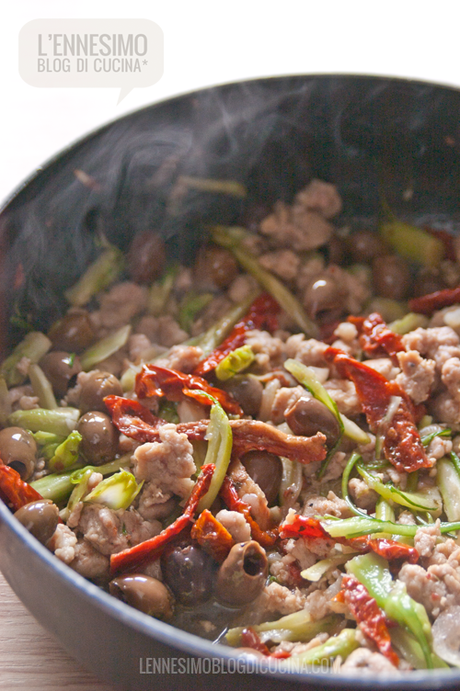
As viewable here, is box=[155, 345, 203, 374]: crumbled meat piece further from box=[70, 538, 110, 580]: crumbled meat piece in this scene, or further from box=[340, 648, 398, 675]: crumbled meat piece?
box=[340, 648, 398, 675]: crumbled meat piece

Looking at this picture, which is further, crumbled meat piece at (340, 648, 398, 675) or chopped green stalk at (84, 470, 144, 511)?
chopped green stalk at (84, 470, 144, 511)

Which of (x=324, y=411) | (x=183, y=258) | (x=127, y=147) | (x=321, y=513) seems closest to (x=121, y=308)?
(x=183, y=258)

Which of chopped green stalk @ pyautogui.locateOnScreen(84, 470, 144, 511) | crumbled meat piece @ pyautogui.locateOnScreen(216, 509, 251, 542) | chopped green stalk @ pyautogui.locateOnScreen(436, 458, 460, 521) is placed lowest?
chopped green stalk @ pyautogui.locateOnScreen(436, 458, 460, 521)

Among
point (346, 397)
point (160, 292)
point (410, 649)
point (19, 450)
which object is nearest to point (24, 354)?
point (19, 450)

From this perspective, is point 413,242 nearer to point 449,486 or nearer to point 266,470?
point 449,486

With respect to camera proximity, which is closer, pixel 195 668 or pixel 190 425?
pixel 195 668

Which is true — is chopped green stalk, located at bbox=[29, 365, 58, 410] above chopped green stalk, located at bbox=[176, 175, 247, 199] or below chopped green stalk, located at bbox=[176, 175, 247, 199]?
below

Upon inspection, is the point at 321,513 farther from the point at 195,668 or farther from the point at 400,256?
the point at 400,256

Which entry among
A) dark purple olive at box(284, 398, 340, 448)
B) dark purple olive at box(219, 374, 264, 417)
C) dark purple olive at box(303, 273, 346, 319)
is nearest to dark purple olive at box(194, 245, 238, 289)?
dark purple olive at box(303, 273, 346, 319)
